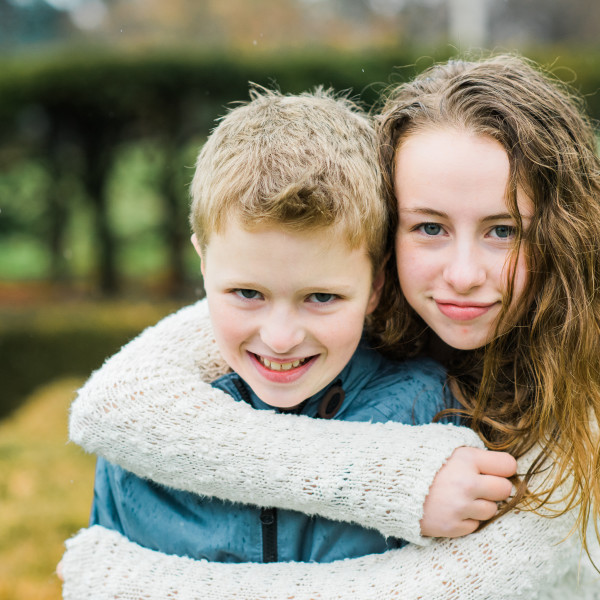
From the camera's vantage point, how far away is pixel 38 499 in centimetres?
443

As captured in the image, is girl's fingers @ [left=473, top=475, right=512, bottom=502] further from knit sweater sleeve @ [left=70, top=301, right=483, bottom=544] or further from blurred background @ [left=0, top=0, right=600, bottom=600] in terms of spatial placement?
blurred background @ [left=0, top=0, right=600, bottom=600]

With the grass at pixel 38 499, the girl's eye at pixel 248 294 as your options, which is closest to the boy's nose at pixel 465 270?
the girl's eye at pixel 248 294

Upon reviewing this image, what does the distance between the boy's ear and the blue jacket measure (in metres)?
0.18

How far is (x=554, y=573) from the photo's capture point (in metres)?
2.02

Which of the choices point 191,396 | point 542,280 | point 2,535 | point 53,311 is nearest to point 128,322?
point 53,311

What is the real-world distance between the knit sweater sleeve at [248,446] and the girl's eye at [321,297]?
1.08 ft

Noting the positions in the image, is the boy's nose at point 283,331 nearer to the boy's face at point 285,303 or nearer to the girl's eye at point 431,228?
the boy's face at point 285,303

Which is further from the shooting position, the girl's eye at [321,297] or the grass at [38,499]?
the grass at [38,499]

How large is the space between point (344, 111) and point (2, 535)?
309 centimetres

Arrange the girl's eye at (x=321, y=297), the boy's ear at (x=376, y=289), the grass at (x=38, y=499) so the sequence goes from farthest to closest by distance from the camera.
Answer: the grass at (x=38, y=499), the boy's ear at (x=376, y=289), the girl's eye at (x=321, y=297)

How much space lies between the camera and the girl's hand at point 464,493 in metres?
1.81

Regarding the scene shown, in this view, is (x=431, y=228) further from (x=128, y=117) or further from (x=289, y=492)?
(x=128, y=117)

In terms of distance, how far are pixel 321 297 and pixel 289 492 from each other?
1.63 ft

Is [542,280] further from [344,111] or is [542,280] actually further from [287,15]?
[287,15]
